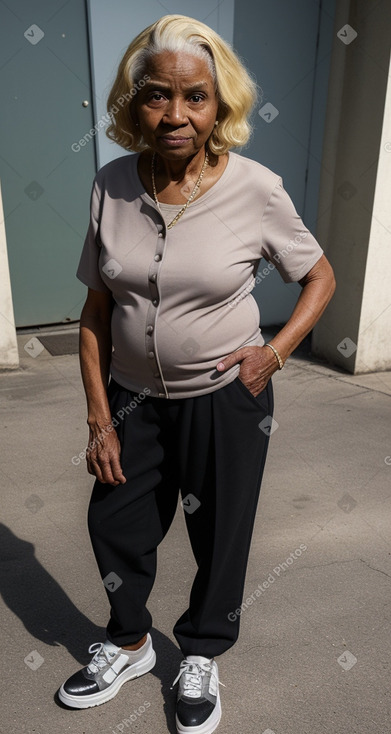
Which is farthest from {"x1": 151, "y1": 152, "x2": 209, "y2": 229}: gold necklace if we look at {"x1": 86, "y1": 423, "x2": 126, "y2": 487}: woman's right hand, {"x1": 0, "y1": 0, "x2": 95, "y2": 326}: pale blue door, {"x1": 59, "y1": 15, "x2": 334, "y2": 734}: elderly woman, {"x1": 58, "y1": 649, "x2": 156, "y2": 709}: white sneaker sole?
{"x1": 0, "y1": 0, "x2": 95, "y2": 326}: pale blue door

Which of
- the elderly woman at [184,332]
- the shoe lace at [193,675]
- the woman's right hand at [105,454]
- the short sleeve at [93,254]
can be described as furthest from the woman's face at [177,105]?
the shoe lace at [193,675]

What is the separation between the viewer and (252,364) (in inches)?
78.0

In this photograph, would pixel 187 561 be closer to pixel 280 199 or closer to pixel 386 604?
pixel 386 604

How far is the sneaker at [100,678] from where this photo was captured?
2.26 meters

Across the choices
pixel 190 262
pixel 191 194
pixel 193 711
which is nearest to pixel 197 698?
pixel 193 711

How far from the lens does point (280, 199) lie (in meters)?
1.93

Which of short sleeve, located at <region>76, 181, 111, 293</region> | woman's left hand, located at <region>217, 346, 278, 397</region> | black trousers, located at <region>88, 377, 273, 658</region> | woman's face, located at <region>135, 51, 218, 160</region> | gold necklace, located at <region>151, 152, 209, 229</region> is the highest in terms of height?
woman's face, located at <region>135, 51, 218, 160</region>

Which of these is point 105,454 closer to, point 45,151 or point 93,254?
point 93,254

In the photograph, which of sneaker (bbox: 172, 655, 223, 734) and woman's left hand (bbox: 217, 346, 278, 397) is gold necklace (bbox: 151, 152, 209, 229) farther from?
sneaker (bbox: 172, 655, 223, 734)

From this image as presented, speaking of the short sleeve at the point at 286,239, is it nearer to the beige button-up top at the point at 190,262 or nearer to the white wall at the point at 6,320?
the beige button-up top at the point at 190,262

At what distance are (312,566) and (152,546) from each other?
1120mm

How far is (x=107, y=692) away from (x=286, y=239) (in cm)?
155

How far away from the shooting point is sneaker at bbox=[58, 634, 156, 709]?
2.26m

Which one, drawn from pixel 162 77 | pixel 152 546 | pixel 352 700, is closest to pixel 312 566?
pixel 352 700
